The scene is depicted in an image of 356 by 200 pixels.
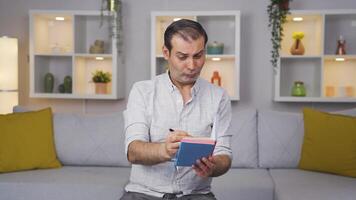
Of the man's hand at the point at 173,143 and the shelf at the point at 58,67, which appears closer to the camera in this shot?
the man's hand at the point at 173,143

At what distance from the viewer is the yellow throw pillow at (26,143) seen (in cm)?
294

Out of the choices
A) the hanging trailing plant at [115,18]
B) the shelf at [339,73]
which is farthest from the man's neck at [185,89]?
the shelf at [339,73]

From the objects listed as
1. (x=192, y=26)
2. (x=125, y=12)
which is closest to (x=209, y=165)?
(x=192, y=26)

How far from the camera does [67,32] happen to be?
4.24 metres

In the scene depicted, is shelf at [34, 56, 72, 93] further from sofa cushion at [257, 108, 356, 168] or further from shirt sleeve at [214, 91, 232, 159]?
shirt sleeve at [214, 91, 232, 159]

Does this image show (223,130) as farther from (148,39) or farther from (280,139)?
(148,39)

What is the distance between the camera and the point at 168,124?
1808 mm

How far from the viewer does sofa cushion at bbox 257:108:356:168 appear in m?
3.07

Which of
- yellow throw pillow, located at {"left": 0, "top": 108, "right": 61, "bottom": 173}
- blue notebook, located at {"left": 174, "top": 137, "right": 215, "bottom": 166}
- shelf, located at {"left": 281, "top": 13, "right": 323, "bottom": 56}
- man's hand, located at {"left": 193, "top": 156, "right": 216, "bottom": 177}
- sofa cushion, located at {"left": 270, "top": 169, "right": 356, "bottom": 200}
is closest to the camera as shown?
blue notebook, located at {"left": 174, "top": 137, "right": 215, "bottom": 166}

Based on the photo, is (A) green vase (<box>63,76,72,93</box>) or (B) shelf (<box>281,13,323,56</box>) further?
(A) green vase (<box>63,76,72,93</box>)

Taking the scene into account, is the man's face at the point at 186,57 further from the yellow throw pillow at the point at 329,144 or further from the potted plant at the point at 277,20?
the potted plant at the point at 277,20

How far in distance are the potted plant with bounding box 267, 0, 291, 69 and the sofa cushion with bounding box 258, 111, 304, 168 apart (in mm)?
767

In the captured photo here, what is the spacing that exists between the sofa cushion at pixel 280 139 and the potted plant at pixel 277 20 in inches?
30.2

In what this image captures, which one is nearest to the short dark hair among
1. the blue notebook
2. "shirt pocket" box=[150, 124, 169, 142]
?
"shirt pocket" box=[150, 124, 169, 142]
